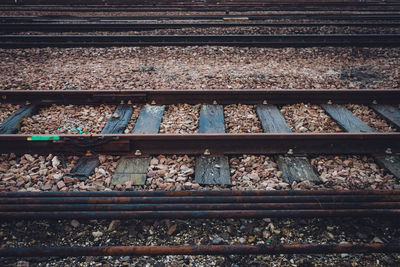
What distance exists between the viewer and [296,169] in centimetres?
337

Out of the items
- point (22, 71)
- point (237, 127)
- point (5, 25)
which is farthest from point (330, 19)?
point (5, 25)

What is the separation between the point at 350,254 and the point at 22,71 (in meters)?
7.23

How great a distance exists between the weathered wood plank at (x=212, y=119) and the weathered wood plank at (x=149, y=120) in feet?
2.20

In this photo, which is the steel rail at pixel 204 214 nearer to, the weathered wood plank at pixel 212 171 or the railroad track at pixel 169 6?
the weathered wood plank at pixel 212 171

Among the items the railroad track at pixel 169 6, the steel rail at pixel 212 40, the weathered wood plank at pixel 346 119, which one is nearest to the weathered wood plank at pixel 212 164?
the weathered wood plank at pixel 346 119

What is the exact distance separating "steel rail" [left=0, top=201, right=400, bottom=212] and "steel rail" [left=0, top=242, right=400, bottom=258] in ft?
1.42

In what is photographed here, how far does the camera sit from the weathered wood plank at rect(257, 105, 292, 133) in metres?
4.07

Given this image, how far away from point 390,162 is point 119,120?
3.81m

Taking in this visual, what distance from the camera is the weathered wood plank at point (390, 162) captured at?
3.30 m

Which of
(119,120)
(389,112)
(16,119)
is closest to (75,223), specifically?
(119,120)

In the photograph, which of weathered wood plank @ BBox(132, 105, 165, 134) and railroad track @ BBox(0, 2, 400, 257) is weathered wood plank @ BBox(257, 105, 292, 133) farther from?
weathered wood plank @ BBox(132, 105, 165, 134)

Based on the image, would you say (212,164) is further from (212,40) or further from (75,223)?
(212,40)

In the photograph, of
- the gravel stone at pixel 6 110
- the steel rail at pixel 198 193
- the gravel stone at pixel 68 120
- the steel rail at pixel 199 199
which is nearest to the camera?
the steel rail at pixel 199 199

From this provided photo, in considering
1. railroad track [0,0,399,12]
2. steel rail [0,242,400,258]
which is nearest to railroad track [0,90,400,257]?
steel rail [0,242,400,258]
